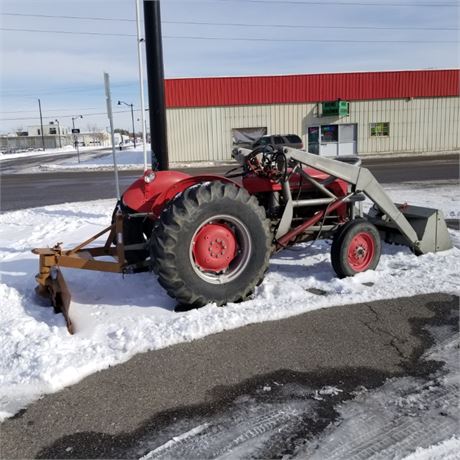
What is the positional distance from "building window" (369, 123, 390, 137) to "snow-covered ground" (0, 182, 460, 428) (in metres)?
24.7

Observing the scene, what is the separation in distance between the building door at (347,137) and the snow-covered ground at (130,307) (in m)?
23.9

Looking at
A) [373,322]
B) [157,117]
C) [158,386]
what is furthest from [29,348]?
[157,117]

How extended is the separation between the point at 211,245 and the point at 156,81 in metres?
3.97

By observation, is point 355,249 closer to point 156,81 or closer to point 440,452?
point 440,452

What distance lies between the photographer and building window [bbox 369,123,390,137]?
99.4 feet

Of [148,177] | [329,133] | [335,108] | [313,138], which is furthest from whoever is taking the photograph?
[329,133]

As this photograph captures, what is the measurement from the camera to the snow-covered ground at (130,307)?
11.2 feet

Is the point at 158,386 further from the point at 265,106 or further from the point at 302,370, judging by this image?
the point at 265,106

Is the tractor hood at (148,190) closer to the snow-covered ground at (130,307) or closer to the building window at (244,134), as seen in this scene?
the snow-covered ground at (130,307)

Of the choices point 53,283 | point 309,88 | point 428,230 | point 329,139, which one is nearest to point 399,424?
point 53,283

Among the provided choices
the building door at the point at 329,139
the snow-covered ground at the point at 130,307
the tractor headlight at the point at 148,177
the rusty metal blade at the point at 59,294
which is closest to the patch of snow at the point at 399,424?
the snow-covered ground at the point at 130,307

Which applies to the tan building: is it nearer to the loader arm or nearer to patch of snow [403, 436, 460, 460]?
the loader arm

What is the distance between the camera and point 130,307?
180 inches

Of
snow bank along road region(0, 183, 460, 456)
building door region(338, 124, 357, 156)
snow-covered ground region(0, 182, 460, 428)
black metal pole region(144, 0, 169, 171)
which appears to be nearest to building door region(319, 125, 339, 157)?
building door region(338, 124, 357, 156)
